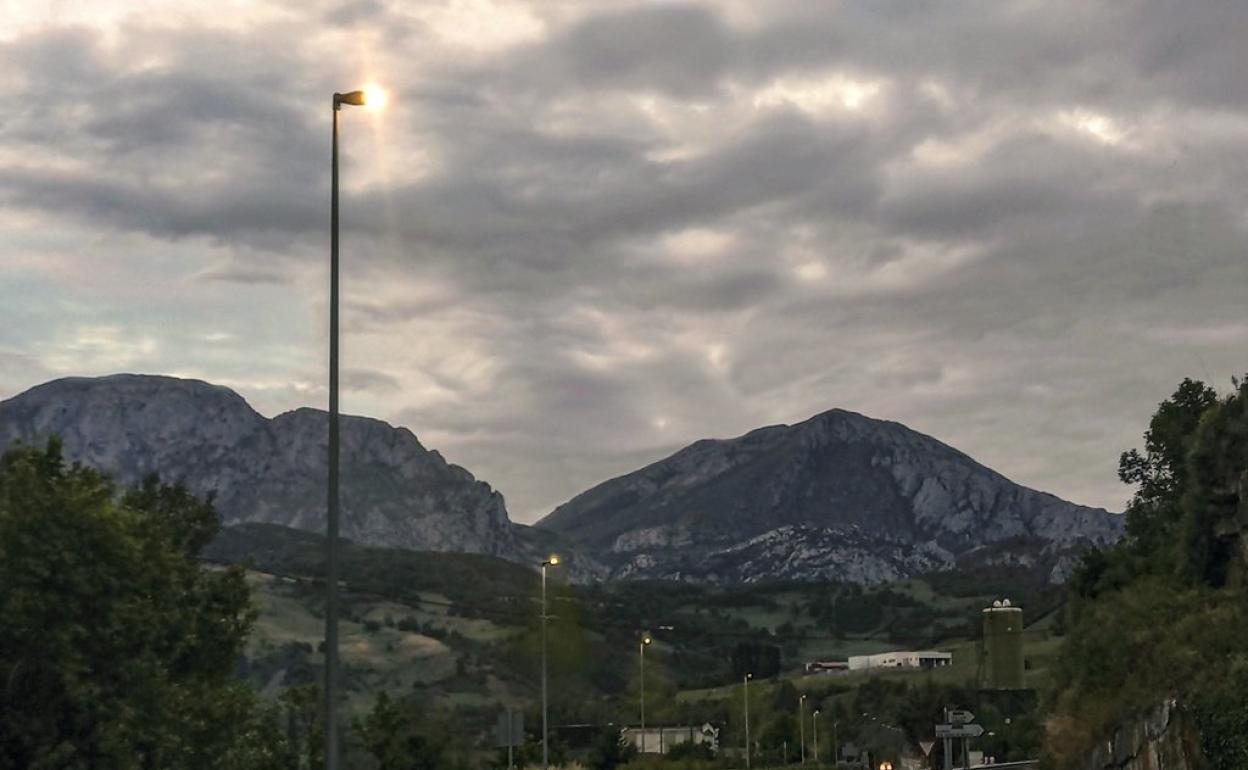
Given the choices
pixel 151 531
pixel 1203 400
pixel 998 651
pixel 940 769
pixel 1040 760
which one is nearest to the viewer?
pixel 151 531

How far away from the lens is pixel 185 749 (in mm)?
53250

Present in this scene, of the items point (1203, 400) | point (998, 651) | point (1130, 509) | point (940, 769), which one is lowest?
point (940, 769)

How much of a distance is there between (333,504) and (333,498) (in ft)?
0.31

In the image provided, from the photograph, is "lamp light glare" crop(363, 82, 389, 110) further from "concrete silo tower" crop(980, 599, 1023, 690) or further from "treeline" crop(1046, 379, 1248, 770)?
"concrete silo tower" crop(980, 599, 1023, 690)

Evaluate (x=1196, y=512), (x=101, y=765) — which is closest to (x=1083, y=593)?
(x=1196, y=512)

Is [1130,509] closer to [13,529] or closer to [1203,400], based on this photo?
[1203,400]

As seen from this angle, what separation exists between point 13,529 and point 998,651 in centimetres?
5300

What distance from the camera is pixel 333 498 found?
2584 cm

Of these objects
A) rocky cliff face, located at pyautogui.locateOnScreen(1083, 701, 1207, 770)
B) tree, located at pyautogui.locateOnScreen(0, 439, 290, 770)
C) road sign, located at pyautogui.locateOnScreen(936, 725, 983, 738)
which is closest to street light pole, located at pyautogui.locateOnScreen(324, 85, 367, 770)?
tree, located at pyautogui.locateOnScreen(0, 439, 290, 770)

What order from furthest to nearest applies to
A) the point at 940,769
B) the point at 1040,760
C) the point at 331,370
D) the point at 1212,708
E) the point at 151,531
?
the point at 940,769, the point at 1040,760, the point at 151,531, the point at 1212,708, the point at 331,370

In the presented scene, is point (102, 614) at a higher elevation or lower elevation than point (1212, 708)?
higher

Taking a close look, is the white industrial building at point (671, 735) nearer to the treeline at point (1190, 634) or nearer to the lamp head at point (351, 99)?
the treeline at point (1190, 634)

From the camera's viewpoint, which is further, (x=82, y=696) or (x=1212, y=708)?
(x=82, y=696)

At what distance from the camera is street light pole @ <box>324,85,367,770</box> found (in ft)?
82.4
